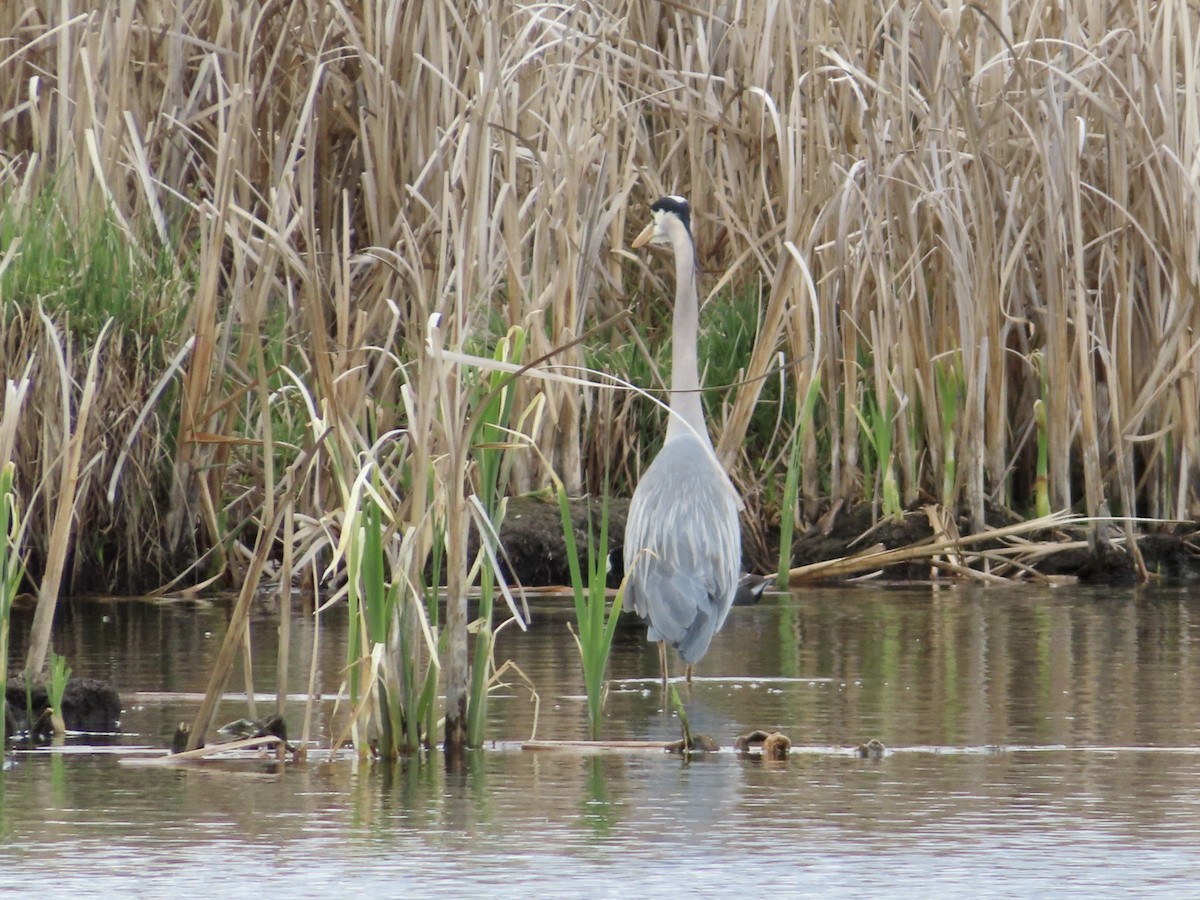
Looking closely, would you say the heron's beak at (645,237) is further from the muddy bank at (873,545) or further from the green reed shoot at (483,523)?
→ the green reed shoot at (483,523)

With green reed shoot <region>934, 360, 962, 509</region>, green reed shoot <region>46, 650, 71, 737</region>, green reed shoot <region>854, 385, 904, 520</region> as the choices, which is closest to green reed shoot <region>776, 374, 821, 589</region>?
green reed shoot <region>854, 385, 904, 520</region>

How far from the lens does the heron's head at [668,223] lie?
7395 millimetres

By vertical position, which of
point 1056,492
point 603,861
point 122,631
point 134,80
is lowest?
point 603,861

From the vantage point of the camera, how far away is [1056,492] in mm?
8539

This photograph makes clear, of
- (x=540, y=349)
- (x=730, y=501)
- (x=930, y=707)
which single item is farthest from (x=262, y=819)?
(x=540, y=349)

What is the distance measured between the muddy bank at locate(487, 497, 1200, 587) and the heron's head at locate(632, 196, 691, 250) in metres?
1.30

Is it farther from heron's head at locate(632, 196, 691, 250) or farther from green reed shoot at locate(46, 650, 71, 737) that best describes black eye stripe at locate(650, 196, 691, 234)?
green reed shoot at locate(46, 650, 71, 737)

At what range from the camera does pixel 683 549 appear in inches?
245

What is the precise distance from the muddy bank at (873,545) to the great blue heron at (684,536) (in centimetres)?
146

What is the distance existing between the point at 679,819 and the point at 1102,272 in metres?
4.96

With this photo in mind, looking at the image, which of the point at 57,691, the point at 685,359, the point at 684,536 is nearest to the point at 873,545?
the point at 685,359

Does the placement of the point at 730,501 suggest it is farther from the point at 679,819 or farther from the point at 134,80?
the point at 134,80

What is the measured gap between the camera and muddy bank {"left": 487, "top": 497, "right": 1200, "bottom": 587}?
27.8 ft

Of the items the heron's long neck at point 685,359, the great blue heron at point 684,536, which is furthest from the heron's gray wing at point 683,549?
the heron's long neck at point 685,359
